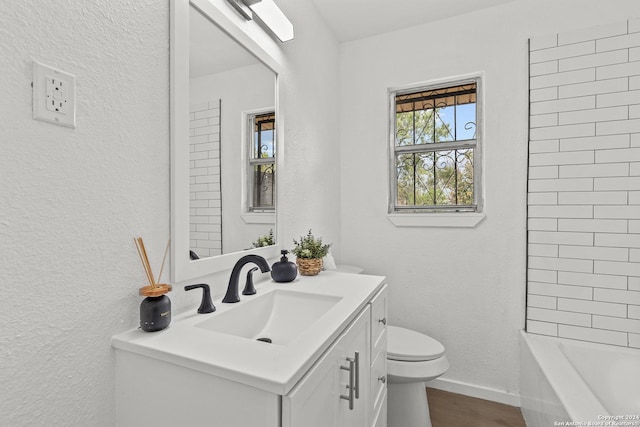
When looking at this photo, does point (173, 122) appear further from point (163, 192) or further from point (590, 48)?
point (590, 48)

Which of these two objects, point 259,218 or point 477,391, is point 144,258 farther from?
point 477,391

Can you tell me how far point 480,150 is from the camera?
2.10m

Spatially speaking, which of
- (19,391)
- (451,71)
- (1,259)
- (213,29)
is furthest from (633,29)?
(19,391)

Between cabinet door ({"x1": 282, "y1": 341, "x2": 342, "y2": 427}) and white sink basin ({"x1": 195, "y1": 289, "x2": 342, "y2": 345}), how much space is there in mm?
303

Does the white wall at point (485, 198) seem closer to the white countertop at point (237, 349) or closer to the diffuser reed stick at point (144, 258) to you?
the white countertop at point (237, 349)

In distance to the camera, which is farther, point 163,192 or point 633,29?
point 633,29

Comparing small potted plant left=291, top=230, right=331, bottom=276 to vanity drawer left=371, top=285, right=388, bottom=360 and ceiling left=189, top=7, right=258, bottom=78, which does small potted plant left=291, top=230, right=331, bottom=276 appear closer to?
vanity drawer left=371, top=285, right=388, bottom=360

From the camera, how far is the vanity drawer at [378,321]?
1.27 metres

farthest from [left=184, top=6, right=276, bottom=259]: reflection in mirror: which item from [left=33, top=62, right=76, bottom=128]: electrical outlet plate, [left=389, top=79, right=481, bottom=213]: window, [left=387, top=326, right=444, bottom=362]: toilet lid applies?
[left=389, top=79, right=481, bottom=213]: window

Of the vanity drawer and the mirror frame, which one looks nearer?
the mirror frame

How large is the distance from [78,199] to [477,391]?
241cm

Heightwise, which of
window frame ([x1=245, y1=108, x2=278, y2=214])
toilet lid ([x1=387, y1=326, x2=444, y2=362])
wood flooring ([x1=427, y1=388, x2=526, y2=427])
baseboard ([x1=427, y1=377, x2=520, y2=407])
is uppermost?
window frame ([x1=245, y1=108, x2=278, y2=214])

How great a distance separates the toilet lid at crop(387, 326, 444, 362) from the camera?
163 cm

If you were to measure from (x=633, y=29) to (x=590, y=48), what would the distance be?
0.20 m
